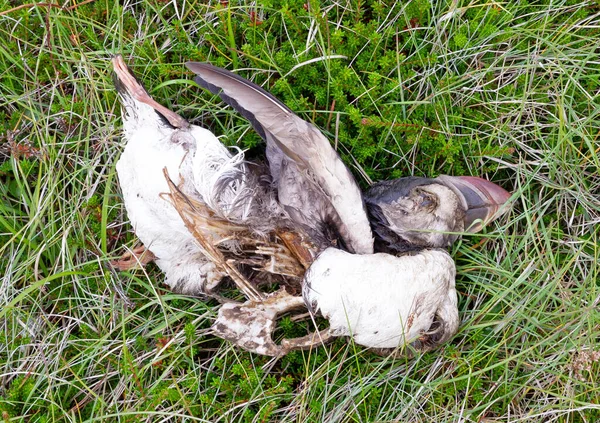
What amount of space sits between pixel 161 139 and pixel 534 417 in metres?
2.34

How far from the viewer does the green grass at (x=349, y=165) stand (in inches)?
128

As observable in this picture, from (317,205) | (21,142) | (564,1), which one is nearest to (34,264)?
(21,142)

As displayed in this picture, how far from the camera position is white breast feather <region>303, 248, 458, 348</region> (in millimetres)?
2809

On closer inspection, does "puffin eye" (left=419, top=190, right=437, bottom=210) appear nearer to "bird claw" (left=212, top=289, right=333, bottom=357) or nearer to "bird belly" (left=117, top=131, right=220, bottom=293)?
"bird claw" (left=212, top=289, right=333, bottom=357)

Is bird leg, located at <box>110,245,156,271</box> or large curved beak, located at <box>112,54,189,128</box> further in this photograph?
bird leg, located at <box>110,245,156,271</box>

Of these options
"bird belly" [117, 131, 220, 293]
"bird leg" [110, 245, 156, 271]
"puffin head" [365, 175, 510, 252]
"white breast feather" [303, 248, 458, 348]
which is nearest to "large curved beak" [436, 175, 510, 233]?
"puffin head" [365, 175, 510, 252]

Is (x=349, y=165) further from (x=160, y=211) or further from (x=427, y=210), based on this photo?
(x=160, y=211)

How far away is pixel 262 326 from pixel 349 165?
3.42ft

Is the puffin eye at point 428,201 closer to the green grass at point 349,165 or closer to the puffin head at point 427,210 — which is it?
the puffin head at point 427,210

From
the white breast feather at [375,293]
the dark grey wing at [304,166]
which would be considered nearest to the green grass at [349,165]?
the white breast feather at [375,293]

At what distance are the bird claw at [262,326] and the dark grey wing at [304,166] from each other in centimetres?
40

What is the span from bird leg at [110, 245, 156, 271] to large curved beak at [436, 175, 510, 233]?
1591 millimetres

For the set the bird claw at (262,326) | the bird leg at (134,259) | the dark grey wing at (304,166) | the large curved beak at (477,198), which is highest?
the dark grey wing at (304,166)

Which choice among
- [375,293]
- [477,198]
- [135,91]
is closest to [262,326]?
[375,293]
